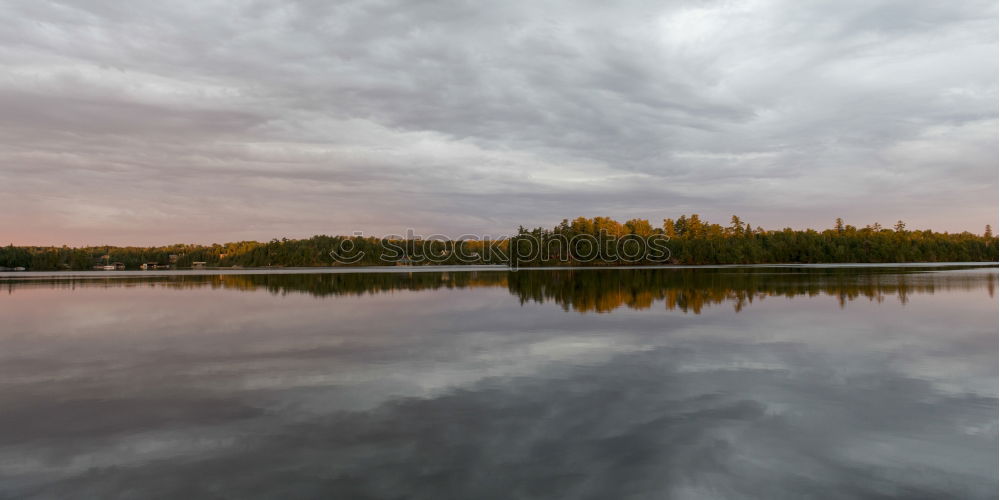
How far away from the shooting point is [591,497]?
6711 millimetres

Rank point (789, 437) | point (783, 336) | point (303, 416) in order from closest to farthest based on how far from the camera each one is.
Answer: point (789, 437)
point (303, 416)
point (783, 336)

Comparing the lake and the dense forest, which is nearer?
the lake

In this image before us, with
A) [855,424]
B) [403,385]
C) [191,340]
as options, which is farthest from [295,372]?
[855,424]

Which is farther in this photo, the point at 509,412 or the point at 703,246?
the point at 703,246

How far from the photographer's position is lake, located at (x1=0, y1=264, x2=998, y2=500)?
7.22 metres

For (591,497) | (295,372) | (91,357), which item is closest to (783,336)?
(591,497)

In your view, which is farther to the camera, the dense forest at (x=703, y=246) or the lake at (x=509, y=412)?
the dense forest at (x=703, y=246)

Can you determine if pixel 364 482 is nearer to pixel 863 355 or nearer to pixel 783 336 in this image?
pixel 863 355

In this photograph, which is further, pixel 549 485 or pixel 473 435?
pixel 473 435

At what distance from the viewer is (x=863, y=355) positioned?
15.4 m

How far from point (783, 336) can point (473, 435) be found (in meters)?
14.2

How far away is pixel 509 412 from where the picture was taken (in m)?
10.1

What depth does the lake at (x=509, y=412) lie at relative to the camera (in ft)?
23.7

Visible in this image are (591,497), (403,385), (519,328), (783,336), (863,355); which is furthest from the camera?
(519,328)
